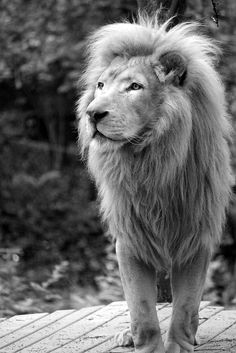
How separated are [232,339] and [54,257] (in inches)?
182

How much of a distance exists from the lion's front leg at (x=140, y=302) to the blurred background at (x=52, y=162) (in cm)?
307

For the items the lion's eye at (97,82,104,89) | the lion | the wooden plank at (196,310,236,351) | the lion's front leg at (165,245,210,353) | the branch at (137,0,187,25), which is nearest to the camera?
the lion

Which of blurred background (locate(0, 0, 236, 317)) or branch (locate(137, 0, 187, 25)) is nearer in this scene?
branch (locate(137, 0, 187, 25))

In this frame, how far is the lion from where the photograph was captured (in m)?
3.68

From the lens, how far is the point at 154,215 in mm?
3854

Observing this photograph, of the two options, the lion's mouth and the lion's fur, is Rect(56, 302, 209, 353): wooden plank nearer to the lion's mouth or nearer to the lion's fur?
the lion's fur

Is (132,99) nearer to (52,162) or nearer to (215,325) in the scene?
(215,325)

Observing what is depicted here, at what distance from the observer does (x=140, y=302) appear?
3.91 m

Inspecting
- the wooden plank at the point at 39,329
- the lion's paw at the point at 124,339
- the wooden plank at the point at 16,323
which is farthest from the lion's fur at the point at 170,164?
the wooden plank at the point at 16,323

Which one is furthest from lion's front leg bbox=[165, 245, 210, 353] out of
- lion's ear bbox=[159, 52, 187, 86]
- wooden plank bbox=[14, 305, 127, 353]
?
lion's ear bbox=[159, 52, 187, 86]

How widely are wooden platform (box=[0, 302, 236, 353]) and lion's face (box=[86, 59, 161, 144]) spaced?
3.88 feet

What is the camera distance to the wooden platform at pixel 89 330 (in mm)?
4292

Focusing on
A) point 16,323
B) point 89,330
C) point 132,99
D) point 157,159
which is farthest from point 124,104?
point 16,323

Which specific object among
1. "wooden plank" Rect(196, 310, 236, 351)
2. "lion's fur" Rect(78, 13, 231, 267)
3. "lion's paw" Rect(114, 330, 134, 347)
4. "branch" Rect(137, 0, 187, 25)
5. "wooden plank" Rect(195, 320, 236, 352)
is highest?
"branch" Rect(137, 0, 187, 25)
